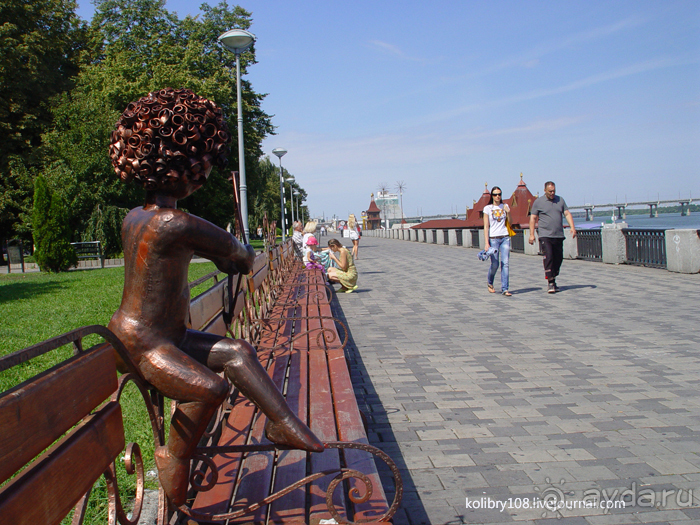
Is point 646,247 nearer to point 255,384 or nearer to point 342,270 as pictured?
point 342,270

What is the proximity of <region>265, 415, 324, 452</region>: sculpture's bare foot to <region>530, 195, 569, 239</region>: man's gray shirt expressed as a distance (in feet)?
28.6

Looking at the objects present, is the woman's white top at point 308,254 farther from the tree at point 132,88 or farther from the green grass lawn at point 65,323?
the tree at point 132,88

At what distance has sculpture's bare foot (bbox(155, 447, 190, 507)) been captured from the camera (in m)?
2.12

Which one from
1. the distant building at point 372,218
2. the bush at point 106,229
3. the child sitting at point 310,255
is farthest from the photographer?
the distant building at point 372,218

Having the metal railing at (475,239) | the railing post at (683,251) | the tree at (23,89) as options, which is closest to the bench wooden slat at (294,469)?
the railing post at (683,251)

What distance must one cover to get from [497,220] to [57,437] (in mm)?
9212

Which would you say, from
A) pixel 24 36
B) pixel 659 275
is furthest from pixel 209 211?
pixel 659 275

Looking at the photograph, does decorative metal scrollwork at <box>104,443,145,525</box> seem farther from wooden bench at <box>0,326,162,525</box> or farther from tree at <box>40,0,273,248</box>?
tree at <box>40,0,273,248</box>

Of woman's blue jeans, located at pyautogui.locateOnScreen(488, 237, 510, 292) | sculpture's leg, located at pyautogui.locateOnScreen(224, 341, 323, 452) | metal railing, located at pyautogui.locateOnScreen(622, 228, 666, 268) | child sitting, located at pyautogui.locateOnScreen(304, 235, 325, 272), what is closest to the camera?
sculpture's leg, located at pyautogui.locateOnScreen(224, 341, 323, 452)

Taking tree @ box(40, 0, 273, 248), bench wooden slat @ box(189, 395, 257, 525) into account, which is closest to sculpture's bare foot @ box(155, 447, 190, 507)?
bench wooden slat @ box(189, 395, 257, 525)

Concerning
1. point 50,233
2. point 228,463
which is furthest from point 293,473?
point 50,233

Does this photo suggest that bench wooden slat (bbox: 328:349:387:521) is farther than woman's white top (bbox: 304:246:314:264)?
No

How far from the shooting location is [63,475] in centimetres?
150

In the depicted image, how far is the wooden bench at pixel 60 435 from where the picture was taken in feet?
4.22
